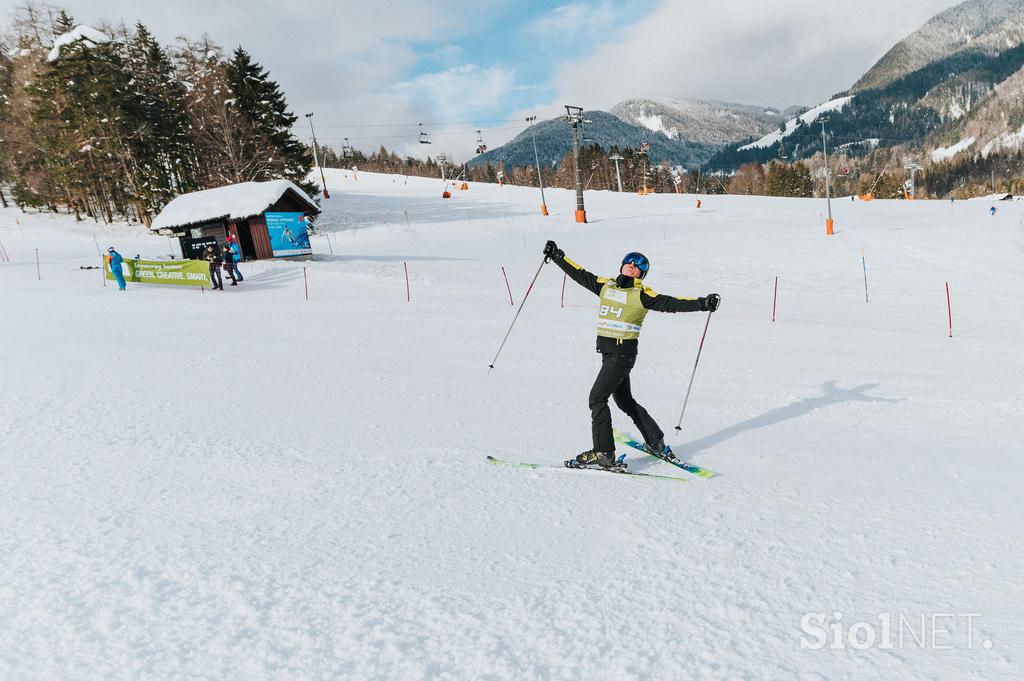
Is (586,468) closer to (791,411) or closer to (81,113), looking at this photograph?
(791,411)

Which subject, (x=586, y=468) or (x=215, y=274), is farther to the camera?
(x=215, y=274)

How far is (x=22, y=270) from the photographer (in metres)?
21.3

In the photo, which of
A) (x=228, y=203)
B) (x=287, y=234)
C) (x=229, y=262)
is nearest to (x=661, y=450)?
(x=229, y=262)

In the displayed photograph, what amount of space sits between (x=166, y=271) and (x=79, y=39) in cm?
2873

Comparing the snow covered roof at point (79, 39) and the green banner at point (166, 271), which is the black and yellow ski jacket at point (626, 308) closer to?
the green banner at point (166, 271)

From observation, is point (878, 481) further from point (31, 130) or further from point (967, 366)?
point (31, 130)

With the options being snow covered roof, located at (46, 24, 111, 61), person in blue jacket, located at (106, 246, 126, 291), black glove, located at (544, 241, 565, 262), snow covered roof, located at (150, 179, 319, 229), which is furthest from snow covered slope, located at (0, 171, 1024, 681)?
snow covered roof, located at (46, 24, 111, 61)

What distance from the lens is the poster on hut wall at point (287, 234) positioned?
2564 centimetres

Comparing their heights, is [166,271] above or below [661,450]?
above

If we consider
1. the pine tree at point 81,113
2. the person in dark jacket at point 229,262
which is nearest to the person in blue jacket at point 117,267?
the person in dark jacket at point 229,262

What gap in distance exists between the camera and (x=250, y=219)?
84.6 feet

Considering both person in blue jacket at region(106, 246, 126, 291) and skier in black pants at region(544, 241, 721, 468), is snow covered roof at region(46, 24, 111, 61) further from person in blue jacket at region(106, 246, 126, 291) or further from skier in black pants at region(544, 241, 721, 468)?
skier in black pants at region(544, 241, 721, 468)

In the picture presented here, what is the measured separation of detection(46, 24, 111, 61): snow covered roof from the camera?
34753mm

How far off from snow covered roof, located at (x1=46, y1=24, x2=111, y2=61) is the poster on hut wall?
22.9 metres
